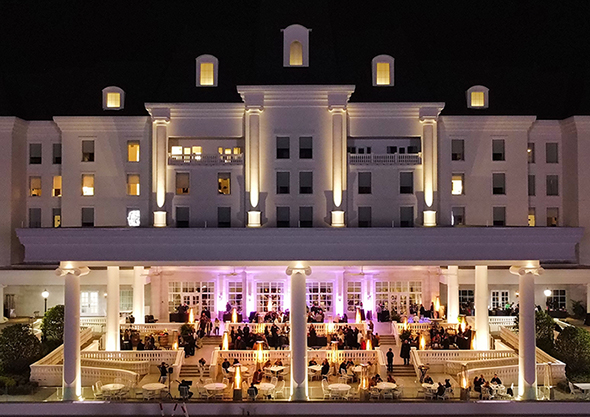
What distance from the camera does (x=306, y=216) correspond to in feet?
145

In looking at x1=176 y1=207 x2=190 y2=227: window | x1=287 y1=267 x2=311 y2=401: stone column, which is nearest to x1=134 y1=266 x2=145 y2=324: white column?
x1=176 y1=207 x2=190 y2=227: window

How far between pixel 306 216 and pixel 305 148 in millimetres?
4958

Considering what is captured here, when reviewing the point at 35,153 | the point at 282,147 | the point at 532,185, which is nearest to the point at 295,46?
the point at 282,147

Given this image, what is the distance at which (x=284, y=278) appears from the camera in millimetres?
47125

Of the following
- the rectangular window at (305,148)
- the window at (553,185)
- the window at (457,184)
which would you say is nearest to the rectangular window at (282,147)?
the rectangular window at (305,148)

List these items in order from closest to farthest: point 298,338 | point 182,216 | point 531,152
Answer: point 298,338, point 182,216, point 531,152

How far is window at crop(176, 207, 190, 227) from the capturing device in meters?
45.2

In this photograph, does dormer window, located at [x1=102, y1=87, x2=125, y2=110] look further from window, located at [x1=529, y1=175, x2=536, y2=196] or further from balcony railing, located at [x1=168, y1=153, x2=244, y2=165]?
window, located at [x1=529, y1=175, x2=536, y2=196]

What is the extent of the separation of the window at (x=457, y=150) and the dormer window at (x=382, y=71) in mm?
6750

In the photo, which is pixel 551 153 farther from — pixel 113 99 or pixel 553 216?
pixel 113 99

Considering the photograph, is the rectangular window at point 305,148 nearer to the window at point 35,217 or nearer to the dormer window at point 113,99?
the dormer window at point 113,99

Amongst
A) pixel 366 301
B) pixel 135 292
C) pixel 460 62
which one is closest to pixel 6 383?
pixel 135 292

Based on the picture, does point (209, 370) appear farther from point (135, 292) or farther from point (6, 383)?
point (135, 292)

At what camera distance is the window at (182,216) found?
45.2 m
